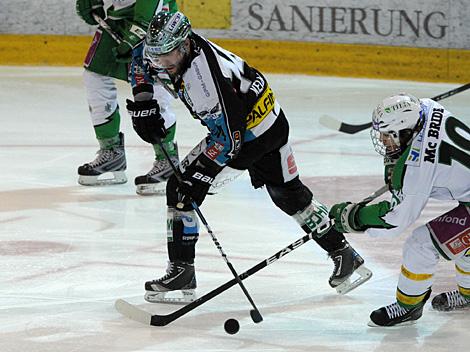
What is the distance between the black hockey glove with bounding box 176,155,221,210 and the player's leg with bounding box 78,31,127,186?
1.85 metres

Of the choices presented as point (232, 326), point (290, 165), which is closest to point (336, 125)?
point (290, 165)

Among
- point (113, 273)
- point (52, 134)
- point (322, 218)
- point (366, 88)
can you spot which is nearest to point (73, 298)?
point (113, 273)

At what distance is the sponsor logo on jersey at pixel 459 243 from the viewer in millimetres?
3285

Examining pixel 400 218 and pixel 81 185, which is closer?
pixel 400 218

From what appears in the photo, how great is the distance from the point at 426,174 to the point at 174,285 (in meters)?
0.90

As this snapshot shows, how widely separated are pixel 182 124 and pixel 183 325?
11.9 feet

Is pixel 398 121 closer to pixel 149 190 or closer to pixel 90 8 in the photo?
pixel 149 190

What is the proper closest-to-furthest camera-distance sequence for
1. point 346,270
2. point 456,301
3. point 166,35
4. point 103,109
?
point 166,35, point 456,301, point 346,270, point 103,109

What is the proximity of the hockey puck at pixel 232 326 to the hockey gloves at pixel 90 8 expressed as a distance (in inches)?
94.2

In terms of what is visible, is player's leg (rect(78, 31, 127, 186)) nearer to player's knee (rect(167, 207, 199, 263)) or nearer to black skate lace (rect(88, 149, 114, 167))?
black skate lace (rect(88, 149, 114, 167))

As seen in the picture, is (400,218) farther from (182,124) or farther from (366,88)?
(366,88)

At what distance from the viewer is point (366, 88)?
822 cm

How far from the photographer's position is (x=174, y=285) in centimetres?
356

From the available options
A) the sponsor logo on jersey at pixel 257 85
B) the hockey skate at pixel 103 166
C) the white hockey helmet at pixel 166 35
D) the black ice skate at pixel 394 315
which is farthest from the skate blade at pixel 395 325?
the hockey skate at pixel 103 166
